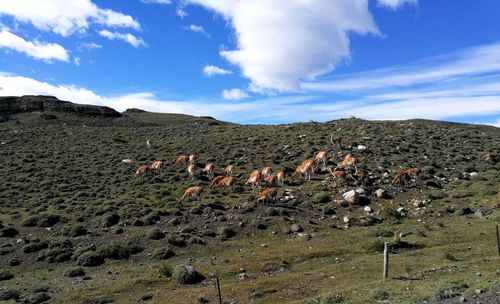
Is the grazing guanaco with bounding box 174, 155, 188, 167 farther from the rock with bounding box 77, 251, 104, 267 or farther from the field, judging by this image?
the rock with bounding box 77, 251, 104, 267

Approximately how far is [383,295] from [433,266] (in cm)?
501

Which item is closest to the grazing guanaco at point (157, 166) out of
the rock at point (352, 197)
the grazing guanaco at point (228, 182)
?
the grazing guanaco at point (228, 182)

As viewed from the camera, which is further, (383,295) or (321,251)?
(321,251)

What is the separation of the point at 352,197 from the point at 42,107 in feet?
296

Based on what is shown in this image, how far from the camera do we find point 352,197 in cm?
3133

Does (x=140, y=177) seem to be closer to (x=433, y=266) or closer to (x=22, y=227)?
(x=22, y=227)

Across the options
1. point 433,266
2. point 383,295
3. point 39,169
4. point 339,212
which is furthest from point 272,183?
point 39,169

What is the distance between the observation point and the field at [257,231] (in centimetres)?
1900

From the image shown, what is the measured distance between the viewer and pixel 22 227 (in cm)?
2970

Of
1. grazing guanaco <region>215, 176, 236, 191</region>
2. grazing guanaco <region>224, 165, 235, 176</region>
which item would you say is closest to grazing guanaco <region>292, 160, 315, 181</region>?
grazing guanaco <region>215, 176, 236, 191</region>

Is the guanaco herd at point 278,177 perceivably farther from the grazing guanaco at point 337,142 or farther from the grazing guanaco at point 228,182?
the grazing guanaco at point 337,142

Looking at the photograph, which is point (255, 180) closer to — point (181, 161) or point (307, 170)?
point (307, 170)

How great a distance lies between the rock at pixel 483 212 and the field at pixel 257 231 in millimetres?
121

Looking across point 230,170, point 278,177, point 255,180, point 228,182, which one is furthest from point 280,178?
point 230,170
